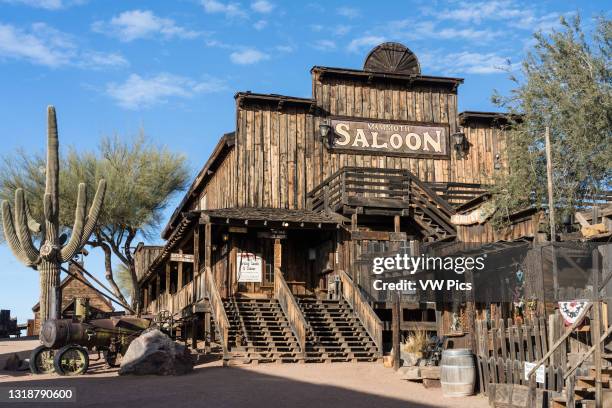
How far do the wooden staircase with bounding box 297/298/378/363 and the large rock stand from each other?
11.0ft

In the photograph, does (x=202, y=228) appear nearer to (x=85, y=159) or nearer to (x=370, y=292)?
(x=370, y=292)

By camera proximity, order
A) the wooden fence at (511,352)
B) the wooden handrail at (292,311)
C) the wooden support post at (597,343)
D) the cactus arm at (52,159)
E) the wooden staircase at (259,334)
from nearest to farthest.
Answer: the wooden support post at (597,343)
the wooden fence at (511,352)
the wooden staircase at (259,334)
the wooden handrail at (292,311)
the cactus arm at (52,159)

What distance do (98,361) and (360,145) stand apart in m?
12.1

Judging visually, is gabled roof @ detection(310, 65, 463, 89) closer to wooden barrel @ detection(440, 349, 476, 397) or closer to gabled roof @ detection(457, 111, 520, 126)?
gabled roof @ detection(457, 111, 520, 126)

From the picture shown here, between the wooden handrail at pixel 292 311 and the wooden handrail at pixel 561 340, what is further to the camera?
the wooden handrail at pixel 292 311

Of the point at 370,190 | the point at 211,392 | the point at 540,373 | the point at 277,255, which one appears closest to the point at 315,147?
the point at 370,190

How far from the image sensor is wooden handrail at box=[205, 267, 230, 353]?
20378 millimetres

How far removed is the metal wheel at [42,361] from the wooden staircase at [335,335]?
6209 millimetres

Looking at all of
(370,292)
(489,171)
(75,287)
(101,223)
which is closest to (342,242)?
(370,292)

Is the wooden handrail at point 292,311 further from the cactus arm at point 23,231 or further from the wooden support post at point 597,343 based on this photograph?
the wooden support post at point 597,343

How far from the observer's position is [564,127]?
21.1 meters

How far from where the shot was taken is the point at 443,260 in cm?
1709

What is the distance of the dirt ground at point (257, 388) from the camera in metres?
14.0

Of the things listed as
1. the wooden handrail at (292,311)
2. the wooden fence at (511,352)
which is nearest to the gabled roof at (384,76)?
the wooden handrail at (292,311)
